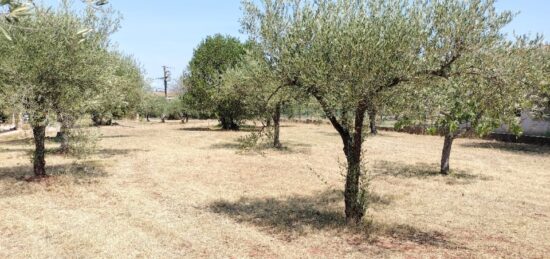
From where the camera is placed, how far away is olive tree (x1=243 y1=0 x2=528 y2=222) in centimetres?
1168

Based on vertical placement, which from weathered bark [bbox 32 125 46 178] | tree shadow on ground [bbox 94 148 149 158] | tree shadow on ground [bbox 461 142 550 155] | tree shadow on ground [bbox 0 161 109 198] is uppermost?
weathered bark [bbox 32 125 46 178]

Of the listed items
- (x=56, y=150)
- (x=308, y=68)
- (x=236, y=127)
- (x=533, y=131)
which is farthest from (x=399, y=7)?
(x=236, y=127)

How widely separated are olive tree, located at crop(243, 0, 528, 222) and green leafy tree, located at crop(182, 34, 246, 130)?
43.9m

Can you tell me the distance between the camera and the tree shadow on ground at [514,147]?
122 feet

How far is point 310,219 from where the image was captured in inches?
614

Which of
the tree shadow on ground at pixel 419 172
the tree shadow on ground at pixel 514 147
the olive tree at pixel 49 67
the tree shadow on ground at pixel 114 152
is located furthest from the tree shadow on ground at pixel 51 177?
the tree shadow on ground at pixel 514 147

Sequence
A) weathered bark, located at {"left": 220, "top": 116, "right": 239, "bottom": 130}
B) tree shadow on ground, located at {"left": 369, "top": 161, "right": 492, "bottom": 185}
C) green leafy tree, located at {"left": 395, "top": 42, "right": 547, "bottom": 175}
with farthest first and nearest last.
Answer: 1. weathered bark, located at {"left": 220, "top": 116, "right": 239, "bottom": 130}
2. tree shadow on ground, located at {"left": 369, "top": 161, "right": 492, "bottom": 185}
3. green leafy tree, located at {"left": 395, "top": 42, "right": 547, "bottom": 175}

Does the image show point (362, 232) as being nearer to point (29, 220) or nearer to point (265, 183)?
point (265, 183)

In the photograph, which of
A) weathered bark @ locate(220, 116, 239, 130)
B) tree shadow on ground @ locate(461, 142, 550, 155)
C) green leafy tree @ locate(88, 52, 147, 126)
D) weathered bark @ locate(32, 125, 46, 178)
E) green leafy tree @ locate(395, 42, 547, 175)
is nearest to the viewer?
green leafy tree @ locate(395, 42, 547, 175)

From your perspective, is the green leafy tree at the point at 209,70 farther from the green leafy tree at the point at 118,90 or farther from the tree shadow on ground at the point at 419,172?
the tree shadow on ground at the point at 419,172

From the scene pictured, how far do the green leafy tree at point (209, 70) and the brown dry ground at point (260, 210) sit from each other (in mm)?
27756

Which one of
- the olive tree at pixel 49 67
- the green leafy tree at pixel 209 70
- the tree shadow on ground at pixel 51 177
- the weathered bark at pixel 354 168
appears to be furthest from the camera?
the green leafy tree at pixel 209 70

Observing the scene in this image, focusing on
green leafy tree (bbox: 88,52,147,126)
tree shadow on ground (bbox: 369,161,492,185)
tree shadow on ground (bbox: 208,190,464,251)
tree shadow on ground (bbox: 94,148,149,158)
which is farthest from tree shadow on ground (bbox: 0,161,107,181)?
tree shadow on ground (bbox: 369,161,492,185)

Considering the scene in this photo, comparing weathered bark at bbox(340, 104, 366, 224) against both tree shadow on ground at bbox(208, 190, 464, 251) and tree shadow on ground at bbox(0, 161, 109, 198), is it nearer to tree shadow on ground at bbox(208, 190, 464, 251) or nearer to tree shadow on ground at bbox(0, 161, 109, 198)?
tree shadow on ground at bbox(208, 190, 464, 251)
